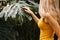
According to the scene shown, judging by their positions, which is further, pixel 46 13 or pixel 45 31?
pixel 45 31

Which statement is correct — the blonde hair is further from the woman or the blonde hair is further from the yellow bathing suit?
the yellow bathing suit

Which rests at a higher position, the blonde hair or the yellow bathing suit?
the blonde hair

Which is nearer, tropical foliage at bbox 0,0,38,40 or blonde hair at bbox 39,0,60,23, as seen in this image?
blonde hair at bbox 39,0,60,23

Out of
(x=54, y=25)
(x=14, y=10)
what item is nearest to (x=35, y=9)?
(x=14, y=10)

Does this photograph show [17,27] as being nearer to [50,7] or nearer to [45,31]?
[45,31]

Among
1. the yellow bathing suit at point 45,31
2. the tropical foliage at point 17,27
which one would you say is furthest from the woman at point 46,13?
the tropical foliage at point 17,27

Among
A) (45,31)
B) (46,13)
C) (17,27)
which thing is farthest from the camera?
(17,27)

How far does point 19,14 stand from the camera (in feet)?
9.16

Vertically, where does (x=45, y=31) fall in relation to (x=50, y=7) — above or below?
below

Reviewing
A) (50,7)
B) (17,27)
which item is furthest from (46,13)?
(17,27)

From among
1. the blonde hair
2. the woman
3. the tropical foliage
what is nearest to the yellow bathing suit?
the woman

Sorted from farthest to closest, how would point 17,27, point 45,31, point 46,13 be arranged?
point 17,27 → point 45,31 → point 46,13

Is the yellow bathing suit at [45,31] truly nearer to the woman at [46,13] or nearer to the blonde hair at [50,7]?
the woman at [46,13]

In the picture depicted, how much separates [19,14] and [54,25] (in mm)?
776
